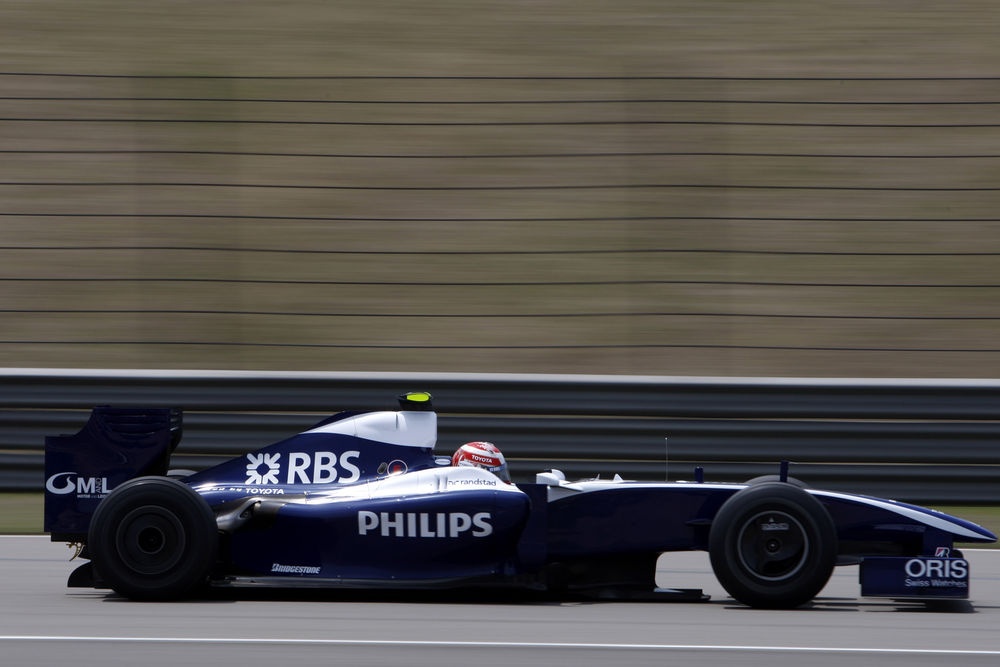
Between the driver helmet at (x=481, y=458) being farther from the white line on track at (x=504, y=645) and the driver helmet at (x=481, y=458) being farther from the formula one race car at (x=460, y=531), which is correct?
the white line on track at (x=504, y=645)

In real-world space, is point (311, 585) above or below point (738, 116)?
below

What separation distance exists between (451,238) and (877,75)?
443 cm

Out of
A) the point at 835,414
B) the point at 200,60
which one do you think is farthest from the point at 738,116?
the point at 200,60

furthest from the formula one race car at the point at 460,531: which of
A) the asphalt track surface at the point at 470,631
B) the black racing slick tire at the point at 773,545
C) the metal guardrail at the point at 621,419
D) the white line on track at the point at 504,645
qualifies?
the metal guardrail at the point at 621,419

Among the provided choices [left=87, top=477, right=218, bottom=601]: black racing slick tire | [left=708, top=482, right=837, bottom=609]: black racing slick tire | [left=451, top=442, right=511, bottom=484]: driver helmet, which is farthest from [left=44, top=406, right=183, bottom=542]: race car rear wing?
[left=708, top=482, right=837, bottom=609]: black racing slick tire

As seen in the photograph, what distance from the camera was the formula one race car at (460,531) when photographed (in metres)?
5.55

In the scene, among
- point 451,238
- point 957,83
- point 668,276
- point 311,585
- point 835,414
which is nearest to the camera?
point 311,585

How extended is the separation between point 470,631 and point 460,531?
62 cm

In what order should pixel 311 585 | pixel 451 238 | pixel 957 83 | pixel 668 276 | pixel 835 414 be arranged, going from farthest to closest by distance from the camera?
pixel 957 83, pixel 451 238, pixel 668 276, pixel 835 414, pixel 311 585

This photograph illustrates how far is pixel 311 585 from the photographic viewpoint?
5.66 m

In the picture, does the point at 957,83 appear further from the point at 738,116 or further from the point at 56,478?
the point at 56,478

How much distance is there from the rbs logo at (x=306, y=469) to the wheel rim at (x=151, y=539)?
537 mm

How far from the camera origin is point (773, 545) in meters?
5.57

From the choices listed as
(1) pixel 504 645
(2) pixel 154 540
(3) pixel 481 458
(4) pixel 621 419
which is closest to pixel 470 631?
(1) pixel 504 645
